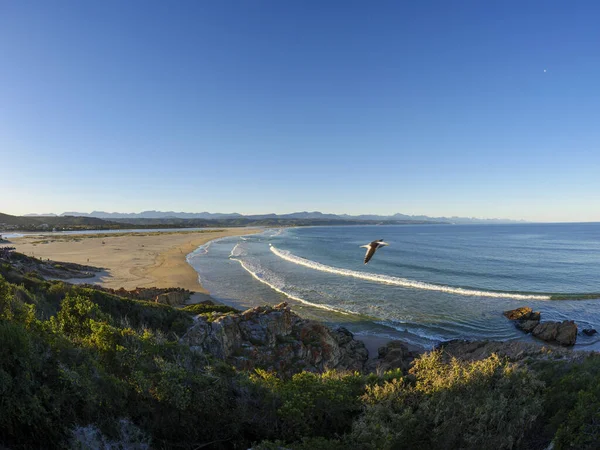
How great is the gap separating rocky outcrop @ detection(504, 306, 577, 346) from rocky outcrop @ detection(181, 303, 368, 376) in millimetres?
12287

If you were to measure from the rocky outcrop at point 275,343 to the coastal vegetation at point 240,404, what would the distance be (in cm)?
675

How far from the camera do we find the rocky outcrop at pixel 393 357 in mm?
14925

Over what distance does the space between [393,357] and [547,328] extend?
12.1m

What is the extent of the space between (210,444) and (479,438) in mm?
4426

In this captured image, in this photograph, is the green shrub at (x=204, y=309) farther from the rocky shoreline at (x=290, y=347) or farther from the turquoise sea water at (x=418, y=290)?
the turquoise sea water at (x=418, y=290)

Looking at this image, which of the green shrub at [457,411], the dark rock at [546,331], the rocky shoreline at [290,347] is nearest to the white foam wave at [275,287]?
the rocky shoreline at [290,347]

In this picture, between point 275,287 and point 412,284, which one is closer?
point 275,287

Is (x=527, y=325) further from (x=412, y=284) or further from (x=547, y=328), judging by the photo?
(x=412, y=284)

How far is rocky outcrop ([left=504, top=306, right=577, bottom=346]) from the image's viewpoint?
19922mm

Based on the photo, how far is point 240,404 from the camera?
6.16 metres

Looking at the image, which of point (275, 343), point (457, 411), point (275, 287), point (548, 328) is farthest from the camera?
point (275, 287)

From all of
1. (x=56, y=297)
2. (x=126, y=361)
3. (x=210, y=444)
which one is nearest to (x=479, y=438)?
(x=210, y=444)

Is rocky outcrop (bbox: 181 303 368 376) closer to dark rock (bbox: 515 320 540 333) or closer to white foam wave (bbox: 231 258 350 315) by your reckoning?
white foam wave (bbox: 231 258 350 315)

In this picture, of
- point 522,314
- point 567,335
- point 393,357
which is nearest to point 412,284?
point 522,314
